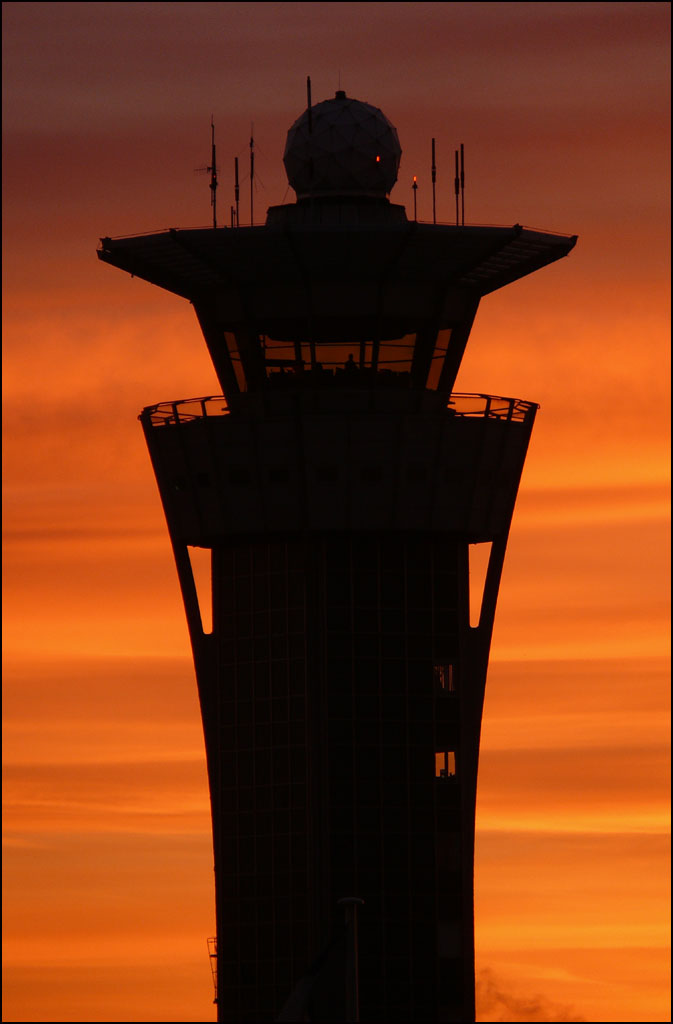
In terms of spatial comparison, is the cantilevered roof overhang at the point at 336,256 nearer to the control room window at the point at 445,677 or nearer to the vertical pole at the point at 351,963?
the control room window at the point at 445,677

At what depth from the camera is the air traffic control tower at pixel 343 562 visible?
148 m

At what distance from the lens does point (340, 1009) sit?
143125 millimetres

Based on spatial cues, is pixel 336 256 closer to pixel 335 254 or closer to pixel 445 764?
pixel 335 254

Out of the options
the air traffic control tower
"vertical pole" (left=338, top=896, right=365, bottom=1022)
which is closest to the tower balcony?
the air traffic control tower

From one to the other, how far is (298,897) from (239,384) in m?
25.7

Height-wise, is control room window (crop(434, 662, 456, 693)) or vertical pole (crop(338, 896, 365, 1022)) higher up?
control room window (crop(434, 662, 456, 693))

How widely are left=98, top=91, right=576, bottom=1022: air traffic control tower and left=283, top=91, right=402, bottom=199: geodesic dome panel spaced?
0.11 metres

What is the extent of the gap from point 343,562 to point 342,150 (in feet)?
66.7

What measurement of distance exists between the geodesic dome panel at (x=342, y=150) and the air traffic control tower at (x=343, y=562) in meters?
0.11

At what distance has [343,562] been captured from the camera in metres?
150

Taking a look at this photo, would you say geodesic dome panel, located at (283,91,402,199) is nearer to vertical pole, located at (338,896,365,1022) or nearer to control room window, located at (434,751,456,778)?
control room window, located at (434,751,456,778)

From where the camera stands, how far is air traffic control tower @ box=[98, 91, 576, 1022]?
14750 centimetres

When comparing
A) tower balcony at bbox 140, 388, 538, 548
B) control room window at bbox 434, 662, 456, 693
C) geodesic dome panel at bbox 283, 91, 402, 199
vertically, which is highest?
geodesic dome panel at bbox 283, 91, 402, 199

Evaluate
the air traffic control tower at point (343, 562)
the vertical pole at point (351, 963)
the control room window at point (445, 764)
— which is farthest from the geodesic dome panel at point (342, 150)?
the vertical pole at point (351, 963)
